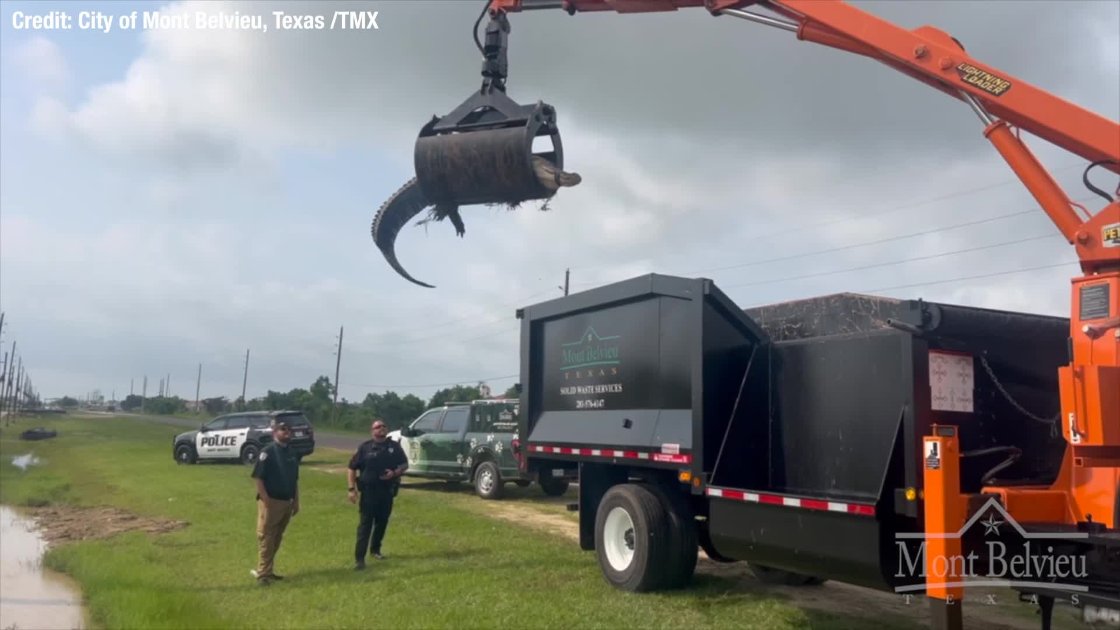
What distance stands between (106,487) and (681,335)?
53.9ft

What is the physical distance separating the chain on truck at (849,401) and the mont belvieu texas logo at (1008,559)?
0.5 inches

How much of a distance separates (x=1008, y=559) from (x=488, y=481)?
12537 millimetres

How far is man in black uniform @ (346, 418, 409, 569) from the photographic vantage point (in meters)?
10.4

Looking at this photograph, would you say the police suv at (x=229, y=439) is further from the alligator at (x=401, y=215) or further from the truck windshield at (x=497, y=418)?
the alligator at (x=401, y=215)

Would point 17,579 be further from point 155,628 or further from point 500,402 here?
point 500,402

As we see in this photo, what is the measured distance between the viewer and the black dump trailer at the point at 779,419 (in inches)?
233

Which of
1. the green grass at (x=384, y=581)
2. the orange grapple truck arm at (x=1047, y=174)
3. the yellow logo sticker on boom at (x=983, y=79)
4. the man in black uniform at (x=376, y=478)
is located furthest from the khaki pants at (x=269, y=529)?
the yellow logo sticker on boom at (x=983, y=79)

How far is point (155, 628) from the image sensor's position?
737 centimetres

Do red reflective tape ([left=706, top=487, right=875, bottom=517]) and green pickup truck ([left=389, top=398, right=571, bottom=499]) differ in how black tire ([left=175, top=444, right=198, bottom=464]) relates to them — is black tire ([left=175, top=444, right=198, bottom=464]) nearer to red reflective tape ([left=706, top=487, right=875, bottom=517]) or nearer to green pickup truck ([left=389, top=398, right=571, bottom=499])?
green pickup truck ([left=389, top=398, right=571, bottom=499])

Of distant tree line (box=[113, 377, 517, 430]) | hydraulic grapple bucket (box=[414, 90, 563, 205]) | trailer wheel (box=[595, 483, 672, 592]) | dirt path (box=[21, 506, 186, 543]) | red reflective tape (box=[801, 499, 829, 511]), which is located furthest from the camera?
distant tree line (box=[113, 377, 517, 430])

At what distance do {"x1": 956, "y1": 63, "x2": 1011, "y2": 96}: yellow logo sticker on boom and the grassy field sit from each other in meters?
4.35

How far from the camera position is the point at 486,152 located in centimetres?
710

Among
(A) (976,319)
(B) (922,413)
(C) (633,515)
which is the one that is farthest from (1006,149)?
(C) (633,515)

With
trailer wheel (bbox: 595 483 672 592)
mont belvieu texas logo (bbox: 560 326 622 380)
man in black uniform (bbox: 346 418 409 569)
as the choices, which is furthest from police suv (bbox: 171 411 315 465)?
trailer wheel (bbox: 595 483 672 592)
